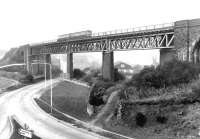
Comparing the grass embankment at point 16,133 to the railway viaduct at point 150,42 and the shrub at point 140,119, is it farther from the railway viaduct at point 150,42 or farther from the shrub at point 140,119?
the railway viaduct at point 150,42

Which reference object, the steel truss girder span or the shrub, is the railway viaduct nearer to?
the steel truss girder span

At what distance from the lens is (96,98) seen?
128ft

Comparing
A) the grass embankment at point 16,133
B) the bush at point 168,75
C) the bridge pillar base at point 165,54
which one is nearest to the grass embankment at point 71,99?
the grass embankment at point 16,133

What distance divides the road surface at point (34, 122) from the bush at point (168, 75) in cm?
1047

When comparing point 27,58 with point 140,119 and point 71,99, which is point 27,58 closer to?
point 71,99

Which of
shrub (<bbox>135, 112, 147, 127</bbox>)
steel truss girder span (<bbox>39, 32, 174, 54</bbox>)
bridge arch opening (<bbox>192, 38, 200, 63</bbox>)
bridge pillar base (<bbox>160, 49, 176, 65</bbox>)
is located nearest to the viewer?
shrub (<bbox>135, 112, 147, 127</bbox>)

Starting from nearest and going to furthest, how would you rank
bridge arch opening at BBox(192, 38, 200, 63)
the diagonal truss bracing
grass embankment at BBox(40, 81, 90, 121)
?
bridge arch opening at BBox(192, 38, 200, 63) → grass embankment at BBox(40, 81, 90, 121) → the diagonal truss bracing

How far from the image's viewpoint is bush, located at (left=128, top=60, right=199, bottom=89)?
30719 mm

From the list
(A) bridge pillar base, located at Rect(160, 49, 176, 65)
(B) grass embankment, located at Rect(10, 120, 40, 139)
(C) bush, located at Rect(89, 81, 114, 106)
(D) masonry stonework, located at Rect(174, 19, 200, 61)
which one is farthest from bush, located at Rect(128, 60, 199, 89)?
(B) grass embankment, located at Rect(10, 120, 40, 139)

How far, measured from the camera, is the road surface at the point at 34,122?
96.2ft

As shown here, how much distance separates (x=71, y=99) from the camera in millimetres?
51875

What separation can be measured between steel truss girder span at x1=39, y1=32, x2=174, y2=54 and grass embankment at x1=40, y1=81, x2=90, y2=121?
421 inches

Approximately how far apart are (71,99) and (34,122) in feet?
51.9

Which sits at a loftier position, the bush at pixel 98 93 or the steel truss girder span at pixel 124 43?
the steel truss girder span at pixel 124 43
